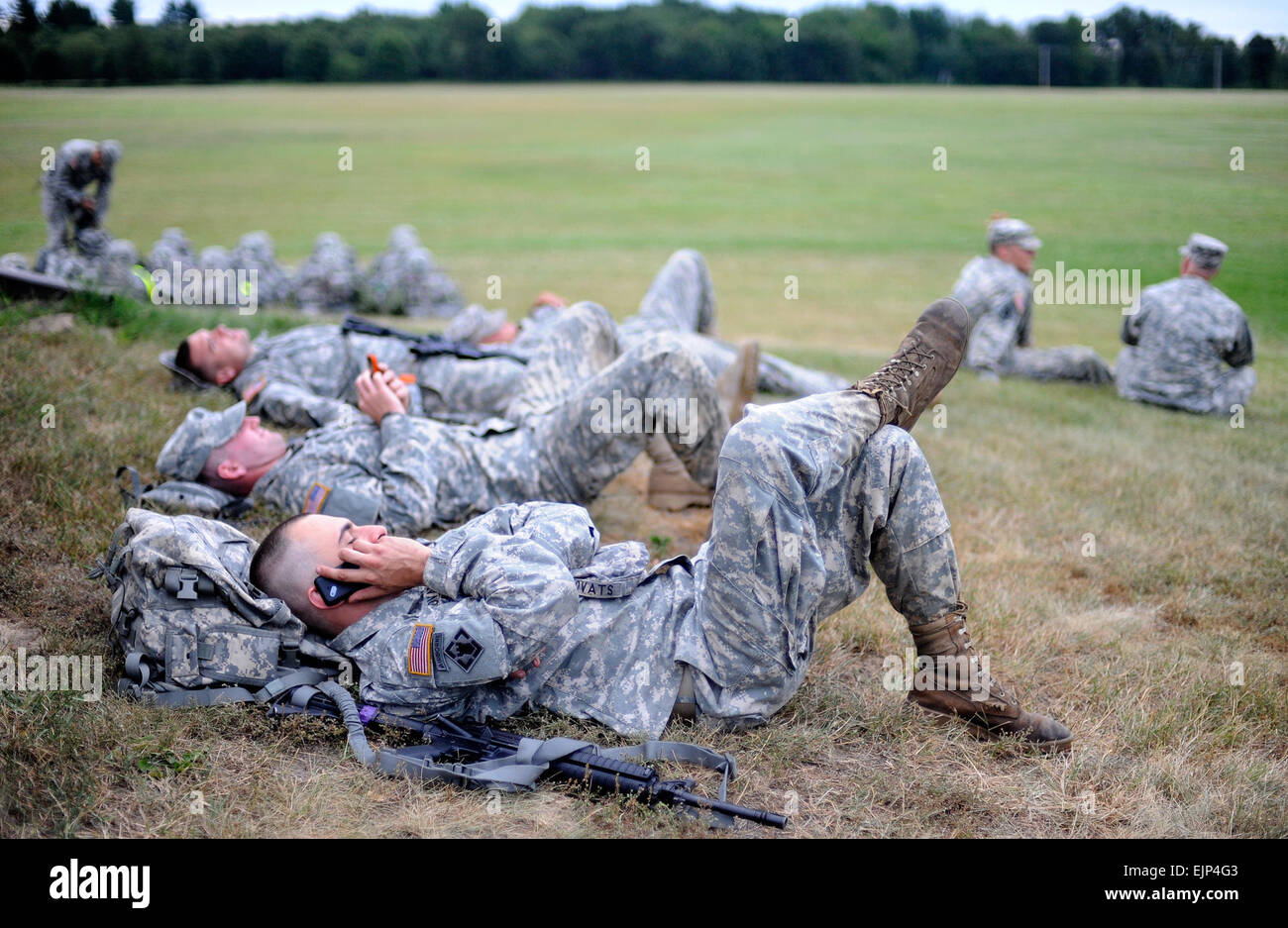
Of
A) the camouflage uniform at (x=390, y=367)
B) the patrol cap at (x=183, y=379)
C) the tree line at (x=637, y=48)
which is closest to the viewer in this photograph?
the camouflage uniform at (x=390, y=367)

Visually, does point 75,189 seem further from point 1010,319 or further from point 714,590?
point 1010,319

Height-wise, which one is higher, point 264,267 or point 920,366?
point 264,267

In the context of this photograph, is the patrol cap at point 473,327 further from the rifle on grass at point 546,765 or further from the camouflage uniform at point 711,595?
the rifle on grass at point 546,765

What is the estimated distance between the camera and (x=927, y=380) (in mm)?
3340

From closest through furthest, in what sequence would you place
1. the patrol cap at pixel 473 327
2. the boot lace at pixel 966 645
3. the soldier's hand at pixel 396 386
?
1. the boot lace at pixel 966 645
2. the soldier's hand at pixel 396 386
3. the patrol cap at pixel 473 327

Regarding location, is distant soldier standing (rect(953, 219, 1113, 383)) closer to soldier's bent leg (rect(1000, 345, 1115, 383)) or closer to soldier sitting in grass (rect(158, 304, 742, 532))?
soldier's bent leg (rect(1000, 345, 1115, 383))

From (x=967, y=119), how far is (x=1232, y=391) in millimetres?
7422

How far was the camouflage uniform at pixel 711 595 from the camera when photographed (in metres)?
3.00

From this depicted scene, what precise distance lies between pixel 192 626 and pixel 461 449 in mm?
1786

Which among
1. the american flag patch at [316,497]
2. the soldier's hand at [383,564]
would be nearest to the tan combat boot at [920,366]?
A: the soldier's hand at [383,564]

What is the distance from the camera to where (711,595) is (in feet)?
10.3

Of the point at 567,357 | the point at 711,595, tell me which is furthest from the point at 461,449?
the point at 711,595

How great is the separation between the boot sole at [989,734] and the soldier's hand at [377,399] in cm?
296
